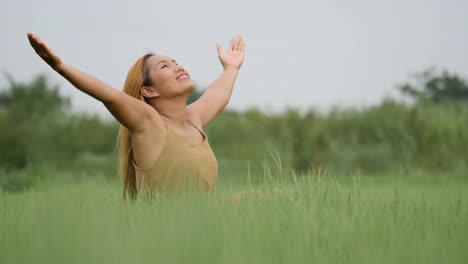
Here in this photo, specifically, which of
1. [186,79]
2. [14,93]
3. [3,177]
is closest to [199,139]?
[186,79]

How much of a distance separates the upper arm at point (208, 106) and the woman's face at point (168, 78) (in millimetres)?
300

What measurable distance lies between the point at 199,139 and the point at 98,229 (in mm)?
1213

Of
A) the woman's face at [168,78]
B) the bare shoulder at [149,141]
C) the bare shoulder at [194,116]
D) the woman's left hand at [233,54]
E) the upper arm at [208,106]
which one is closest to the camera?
the bare shoulder at [149,141]

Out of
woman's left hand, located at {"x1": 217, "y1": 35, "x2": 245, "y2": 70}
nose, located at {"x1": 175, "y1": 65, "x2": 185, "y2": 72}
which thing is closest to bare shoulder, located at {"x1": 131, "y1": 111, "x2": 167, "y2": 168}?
nose, located at {"x1": 175, "y1": 65, "x2": 185, "y2": 72}

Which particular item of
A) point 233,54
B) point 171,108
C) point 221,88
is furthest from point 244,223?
point 233,54

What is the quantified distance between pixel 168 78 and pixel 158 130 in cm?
28

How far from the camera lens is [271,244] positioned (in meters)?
1.68

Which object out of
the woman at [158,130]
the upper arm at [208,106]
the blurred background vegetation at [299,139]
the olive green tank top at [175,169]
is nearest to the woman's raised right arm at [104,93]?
the woman at [158,130]

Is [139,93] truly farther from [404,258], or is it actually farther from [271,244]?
[404,258]

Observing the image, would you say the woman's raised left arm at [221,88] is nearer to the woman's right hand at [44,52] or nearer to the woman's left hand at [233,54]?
the woman's left hand at [233,54]

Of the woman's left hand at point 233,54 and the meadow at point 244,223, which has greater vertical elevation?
the woman's left hand at point 233,54

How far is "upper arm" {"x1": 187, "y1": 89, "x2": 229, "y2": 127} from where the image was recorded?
320cm

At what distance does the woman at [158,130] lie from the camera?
2.61 meters

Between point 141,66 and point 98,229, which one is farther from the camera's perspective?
point 141,66
